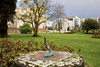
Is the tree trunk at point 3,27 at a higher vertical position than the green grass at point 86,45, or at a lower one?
higher

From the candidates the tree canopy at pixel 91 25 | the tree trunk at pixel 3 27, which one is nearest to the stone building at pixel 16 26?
the tree trunk at pixel 3 27

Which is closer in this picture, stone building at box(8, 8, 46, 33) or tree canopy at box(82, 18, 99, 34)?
tree canopy at box(82, 18, 99, 34)

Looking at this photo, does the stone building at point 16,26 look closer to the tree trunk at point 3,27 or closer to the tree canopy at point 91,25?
the tree trunk at point 3,27

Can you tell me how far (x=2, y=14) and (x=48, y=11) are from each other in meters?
7.28

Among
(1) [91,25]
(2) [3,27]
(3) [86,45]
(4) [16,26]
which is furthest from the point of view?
(4) [16,26]

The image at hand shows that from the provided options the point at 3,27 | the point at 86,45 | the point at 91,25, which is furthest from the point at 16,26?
the point at 86,45

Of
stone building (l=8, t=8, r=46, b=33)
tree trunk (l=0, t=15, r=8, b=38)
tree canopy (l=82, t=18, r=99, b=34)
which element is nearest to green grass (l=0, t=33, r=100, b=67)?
tree trunk (l=0, t=15, r=8, b=38)

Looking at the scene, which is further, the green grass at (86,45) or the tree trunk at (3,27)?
the tree trunk at (3,27)

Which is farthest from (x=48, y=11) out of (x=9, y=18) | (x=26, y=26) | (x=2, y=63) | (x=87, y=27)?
(x=87, y=27)

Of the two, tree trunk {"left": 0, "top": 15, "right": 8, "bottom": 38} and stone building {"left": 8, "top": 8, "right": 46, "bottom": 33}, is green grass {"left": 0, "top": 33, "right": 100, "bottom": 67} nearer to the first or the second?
tree trunk {"left": 0, "top": 15, "right": 8, "bottom": 38}

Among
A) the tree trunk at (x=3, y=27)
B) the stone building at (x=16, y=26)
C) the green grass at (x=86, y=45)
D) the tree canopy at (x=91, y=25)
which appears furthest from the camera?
the stone building at (x=16, y=26)

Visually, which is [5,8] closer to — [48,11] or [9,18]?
[9,18]

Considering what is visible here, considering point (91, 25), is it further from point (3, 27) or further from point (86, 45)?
point (3, 27)

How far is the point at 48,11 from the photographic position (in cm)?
1831
